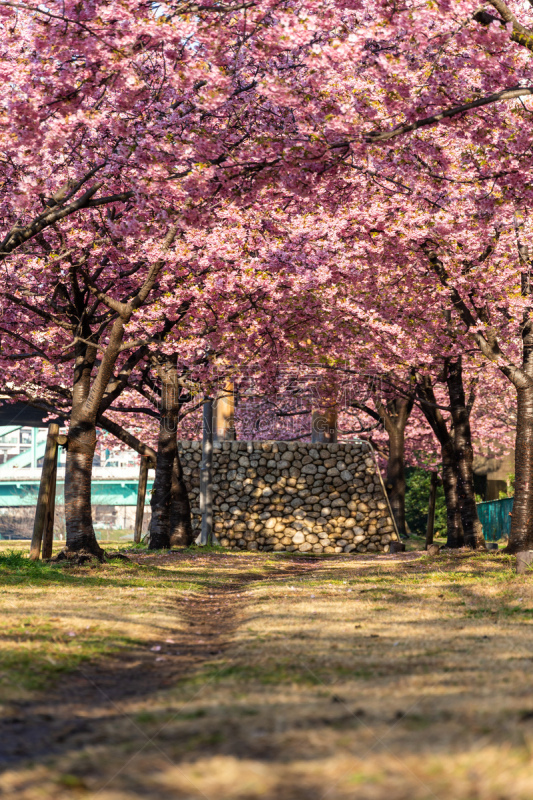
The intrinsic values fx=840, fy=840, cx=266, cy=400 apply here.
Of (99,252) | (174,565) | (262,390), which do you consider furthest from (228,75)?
(262,390)

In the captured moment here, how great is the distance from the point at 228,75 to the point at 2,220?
8.14m

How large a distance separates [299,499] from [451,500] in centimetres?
500

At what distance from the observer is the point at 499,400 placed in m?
34.7

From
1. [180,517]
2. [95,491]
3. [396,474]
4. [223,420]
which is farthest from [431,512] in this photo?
[95,491]

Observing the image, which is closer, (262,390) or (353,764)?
(353,764)

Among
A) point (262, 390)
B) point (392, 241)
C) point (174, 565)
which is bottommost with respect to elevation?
point (174, 565)

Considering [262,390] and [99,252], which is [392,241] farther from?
[262,390]

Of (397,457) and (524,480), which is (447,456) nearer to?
(524,480)

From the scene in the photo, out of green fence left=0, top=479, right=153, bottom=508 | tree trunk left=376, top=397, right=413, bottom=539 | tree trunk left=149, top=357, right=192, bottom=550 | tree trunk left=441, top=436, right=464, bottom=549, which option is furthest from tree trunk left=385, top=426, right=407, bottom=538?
green fence left=0, top=479, right=153, bottom=508

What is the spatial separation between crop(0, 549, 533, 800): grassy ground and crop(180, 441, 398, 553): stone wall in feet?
49.0

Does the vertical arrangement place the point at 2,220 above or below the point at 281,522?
above

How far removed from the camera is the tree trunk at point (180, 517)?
22.4m

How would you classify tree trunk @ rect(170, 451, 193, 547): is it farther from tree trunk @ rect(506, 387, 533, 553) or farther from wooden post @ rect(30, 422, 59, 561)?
tree trunk @ rect(506, 387, 533, 553)

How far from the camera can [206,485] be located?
2498 centimetres
